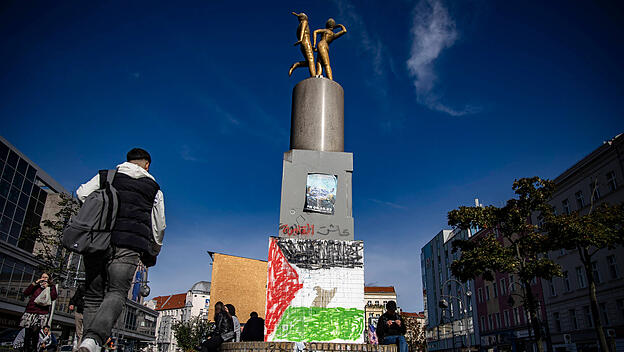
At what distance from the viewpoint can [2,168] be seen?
119 feet

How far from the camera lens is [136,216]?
3.47 meters

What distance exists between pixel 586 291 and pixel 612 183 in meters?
8.44

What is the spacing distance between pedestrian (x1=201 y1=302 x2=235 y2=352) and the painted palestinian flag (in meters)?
0.96

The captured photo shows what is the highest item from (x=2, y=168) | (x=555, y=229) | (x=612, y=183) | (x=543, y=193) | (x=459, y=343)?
(x=2, y=168)

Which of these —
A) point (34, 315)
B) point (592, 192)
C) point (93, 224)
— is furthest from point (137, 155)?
point (592, 192)

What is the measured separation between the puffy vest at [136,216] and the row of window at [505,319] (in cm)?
4092

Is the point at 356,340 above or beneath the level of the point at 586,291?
beneath

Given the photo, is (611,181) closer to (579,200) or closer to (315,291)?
(579,200)

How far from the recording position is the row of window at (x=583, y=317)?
27.0 m

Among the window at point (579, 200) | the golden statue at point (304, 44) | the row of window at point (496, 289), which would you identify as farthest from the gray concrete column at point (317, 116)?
the row of window at point (496, 289)

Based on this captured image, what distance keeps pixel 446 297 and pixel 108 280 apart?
228ft

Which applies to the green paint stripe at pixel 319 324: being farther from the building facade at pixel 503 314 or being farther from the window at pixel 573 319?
the building facade at pixel 503 314

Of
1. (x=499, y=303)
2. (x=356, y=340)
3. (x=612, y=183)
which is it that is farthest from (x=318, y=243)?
(x=499, y=303)

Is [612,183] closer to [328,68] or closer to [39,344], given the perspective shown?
[328,68]
